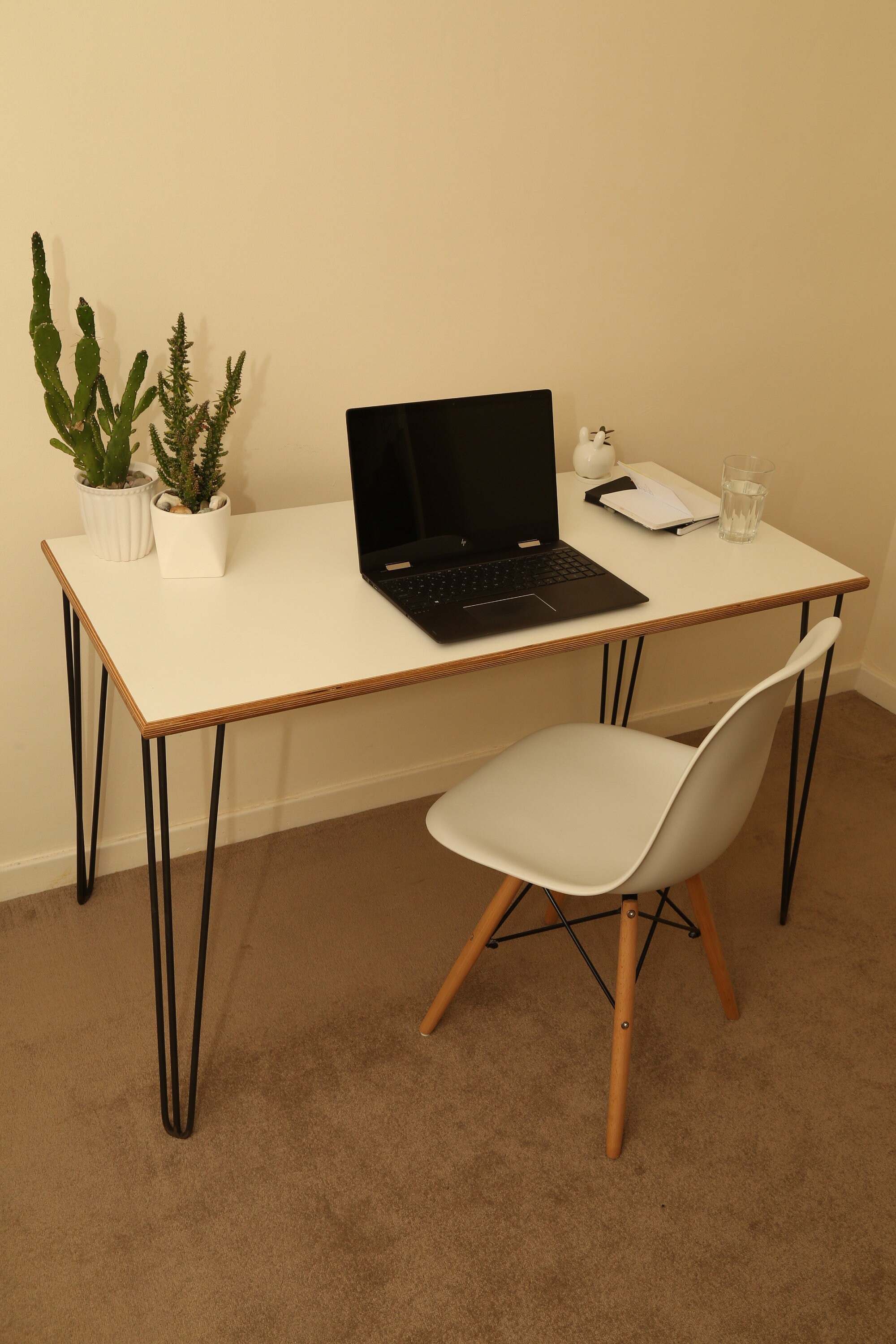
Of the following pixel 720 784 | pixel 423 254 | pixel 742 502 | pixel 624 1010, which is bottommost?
pixel 624 1010

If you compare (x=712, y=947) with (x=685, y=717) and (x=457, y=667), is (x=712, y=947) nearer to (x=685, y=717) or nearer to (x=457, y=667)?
(x=457, y=667)

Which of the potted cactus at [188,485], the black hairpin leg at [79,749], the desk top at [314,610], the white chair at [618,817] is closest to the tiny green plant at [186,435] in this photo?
the potted cactus at [188,485]

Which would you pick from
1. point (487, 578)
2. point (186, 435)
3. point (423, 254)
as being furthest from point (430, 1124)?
point (423, 254)

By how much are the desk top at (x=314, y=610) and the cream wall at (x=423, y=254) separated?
0.85 feet

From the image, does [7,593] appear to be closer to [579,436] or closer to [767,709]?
[579,436]

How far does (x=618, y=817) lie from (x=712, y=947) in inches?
12.8

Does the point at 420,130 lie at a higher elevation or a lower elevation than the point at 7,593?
higher

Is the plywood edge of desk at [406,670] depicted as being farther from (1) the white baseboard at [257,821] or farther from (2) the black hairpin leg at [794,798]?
(1) the white baseboard at [257,821]

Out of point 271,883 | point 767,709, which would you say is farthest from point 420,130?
point 271,883

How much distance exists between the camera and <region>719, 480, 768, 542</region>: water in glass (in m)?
1.81

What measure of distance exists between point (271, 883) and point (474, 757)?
0.55 meters

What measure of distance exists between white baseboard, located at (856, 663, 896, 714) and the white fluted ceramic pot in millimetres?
2004

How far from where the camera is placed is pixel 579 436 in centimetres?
203

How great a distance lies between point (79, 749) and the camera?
1.81 meters
